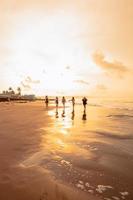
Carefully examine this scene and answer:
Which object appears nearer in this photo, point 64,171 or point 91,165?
point 64,171

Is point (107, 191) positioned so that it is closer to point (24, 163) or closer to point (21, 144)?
point (24, 163)

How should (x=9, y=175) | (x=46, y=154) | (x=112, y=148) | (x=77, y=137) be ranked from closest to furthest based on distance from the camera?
(x=9, y=175)
(x=46, y=154)
(x=112, y=148)
(x=77, y=137)

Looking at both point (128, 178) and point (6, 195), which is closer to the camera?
point (6, 195)

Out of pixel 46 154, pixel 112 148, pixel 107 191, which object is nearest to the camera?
pixel 107 191

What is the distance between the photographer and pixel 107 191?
759cm

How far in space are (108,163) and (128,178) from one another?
1.99m

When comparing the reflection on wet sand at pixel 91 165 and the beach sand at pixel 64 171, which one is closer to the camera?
the beach sand at pixel 64 171

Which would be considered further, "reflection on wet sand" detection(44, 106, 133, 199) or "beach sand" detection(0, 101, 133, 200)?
"reflection on wet sand" detection(44, 106, 133, 199)

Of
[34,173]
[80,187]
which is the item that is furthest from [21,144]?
[80,187]

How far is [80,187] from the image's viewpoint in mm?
7832

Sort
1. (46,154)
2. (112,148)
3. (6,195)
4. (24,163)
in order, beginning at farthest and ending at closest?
(112,148), (46,154), (24,163), (6,195)

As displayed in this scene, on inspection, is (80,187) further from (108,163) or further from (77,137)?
(77,137)

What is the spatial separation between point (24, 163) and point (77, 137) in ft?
25.6

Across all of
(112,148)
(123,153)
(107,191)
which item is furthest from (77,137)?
(107,191)
